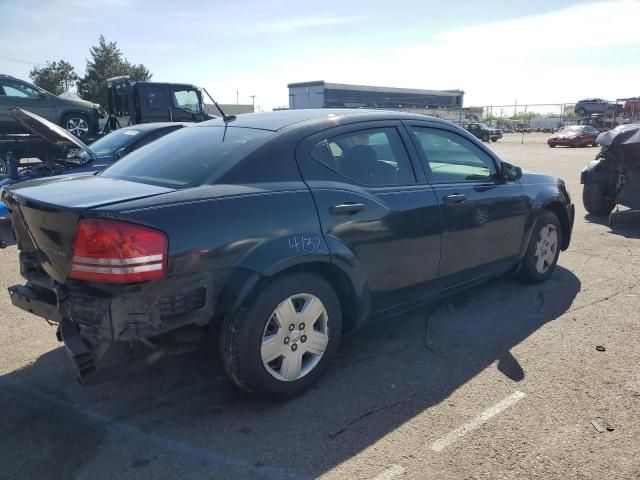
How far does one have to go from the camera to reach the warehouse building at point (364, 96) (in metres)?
45.4

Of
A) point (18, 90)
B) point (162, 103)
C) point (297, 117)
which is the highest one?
point (18, 90)

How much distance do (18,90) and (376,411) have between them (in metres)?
14.9

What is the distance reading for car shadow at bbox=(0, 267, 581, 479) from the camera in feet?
8.38

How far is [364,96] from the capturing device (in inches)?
2176

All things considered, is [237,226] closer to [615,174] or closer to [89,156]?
[89,156]

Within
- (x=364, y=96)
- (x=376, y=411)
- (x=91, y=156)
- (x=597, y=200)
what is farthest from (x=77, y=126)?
(x=364, y=96)

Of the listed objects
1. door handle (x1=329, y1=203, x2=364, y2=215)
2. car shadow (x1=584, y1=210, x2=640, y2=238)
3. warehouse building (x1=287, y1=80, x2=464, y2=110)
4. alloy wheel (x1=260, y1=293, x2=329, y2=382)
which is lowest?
car shadow (x1=584, y1=210, x2=640, y2=238)

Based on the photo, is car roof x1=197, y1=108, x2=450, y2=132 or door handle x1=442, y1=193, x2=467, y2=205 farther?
door handle x1=442, y1=193, x2=467, y2=205

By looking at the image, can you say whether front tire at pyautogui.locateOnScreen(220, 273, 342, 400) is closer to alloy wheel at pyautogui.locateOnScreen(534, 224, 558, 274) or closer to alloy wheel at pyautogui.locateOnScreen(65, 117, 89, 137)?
alloy wheel at pyautogui.locateOnScreen(534, 224, 558, 274)

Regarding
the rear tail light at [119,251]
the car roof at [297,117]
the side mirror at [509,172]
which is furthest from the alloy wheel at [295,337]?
the side mirror at [509,172]

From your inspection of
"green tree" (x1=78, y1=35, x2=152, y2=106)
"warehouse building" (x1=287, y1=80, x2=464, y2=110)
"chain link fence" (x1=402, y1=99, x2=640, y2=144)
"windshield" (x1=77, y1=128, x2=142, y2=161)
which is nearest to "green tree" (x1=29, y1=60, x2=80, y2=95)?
"green tree" (x1=78, y1=35, x2=152, y2=106)

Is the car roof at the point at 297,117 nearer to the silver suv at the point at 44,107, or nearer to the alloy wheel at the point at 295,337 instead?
the alloy wheel at the point at 295,337

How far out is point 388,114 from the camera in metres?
3.75

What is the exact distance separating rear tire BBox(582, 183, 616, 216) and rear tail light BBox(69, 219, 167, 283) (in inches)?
310
